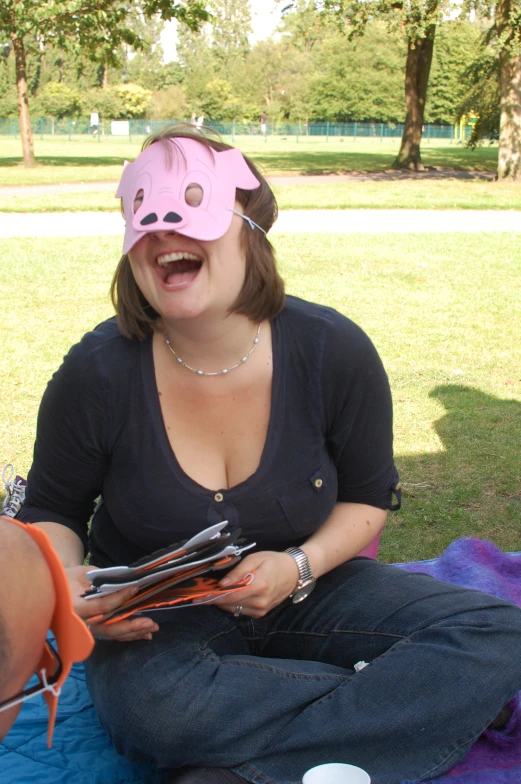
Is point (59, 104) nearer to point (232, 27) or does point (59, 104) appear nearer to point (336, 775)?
point (232, 27)

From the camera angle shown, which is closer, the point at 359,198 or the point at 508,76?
the point at 359,198

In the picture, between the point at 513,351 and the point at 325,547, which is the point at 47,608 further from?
the point at 513,351

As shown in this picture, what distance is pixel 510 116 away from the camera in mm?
19328

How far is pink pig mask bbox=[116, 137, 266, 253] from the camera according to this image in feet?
6.96

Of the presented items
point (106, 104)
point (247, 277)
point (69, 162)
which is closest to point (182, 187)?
point (247, 277)

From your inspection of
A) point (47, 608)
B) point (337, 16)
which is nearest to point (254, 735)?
point (47, 608)

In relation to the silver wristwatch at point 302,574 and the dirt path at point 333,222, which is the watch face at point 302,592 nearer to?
the silver wristwatch at point 302,574

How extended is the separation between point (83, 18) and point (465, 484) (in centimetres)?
2047

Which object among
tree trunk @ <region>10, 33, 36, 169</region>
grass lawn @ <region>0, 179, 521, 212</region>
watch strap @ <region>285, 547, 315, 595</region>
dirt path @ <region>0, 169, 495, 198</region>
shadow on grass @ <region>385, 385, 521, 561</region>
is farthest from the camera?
tree trunk @ <region>10, 33, 36, 169</region>

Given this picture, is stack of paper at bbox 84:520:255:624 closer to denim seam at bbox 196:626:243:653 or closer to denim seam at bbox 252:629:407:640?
denim seam at bbox 196:626:243:653

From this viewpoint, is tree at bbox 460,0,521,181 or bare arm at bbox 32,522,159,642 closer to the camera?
bare arm at bbox 32,522,159,642

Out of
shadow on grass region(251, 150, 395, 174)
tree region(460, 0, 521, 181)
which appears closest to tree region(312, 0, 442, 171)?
tree region(460, 0, 521, 181)

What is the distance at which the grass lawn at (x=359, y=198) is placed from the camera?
556 inches

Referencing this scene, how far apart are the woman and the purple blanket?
152mm
